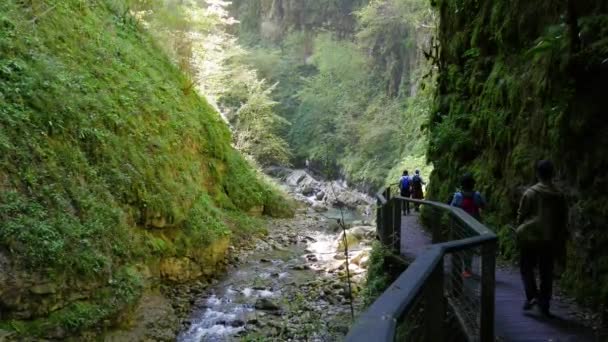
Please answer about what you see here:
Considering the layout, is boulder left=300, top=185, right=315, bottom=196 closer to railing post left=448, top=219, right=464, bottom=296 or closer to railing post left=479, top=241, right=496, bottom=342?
railing post left=448, top=219, right=464, bottom=296

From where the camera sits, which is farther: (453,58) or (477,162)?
(453,58)

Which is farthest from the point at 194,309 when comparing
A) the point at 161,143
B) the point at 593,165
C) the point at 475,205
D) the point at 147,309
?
the point at 593,165

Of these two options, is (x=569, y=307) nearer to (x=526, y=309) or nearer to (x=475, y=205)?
(x=526, y=309)

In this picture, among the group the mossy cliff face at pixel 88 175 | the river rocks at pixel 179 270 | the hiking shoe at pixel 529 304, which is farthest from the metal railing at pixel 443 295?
the river rocks at pixel 179 270

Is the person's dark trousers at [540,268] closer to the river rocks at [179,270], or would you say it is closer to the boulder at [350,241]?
the river rocks at [179,270]

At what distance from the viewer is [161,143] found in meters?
13.0

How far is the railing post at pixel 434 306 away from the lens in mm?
2598

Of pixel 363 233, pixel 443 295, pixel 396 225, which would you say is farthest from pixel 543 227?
pixel 363 233

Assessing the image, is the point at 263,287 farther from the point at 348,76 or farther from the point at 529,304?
the point at 348,76

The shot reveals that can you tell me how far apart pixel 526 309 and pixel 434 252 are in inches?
117

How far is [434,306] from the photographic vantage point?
8.91 feet

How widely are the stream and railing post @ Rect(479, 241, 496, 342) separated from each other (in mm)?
5513

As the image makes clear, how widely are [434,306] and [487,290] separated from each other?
1.36m

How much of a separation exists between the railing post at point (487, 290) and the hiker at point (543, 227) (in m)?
1.30
